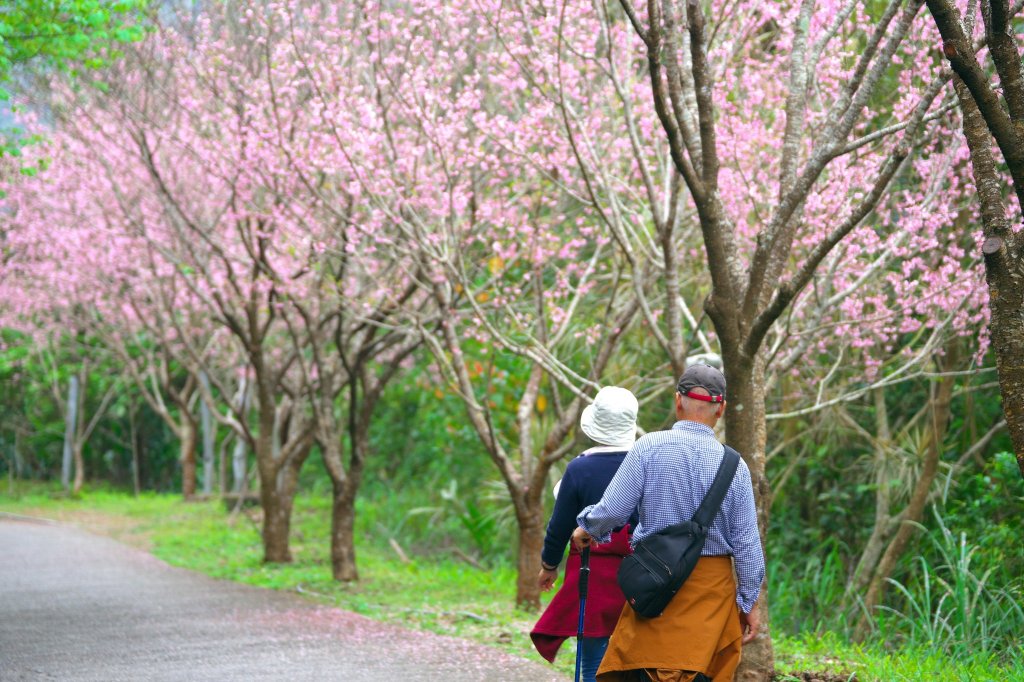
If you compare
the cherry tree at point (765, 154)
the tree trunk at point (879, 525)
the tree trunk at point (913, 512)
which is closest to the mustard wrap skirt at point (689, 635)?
the cherry tree at point (765, 154)

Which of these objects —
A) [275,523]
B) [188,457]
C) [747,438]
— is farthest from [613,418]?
[188,457]

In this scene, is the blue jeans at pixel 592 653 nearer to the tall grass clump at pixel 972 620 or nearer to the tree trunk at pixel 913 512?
the tall grass clump at pixel 972 620

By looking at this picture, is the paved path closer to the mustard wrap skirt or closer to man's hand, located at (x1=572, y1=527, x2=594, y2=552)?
man's hand, located at (x1=572, y1=527, x2=594, y2=552)

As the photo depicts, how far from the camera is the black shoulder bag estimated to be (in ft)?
12.9

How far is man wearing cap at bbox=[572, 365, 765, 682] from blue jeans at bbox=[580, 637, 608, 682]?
2.28ft

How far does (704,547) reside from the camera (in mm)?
4078

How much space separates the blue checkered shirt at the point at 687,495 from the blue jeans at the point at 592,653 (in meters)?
0.91

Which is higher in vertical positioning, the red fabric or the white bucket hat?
the white bucket hat

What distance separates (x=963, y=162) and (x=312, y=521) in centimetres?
1400

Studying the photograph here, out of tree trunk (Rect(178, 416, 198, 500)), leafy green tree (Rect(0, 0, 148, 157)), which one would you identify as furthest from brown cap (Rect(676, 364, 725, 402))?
tree trunk (Rect(178, 416, 198, 500))

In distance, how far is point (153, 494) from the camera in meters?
31.4

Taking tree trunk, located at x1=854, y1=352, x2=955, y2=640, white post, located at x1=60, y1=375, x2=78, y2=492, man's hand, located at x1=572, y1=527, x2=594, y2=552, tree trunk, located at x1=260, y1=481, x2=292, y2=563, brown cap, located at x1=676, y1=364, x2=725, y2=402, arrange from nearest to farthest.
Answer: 1. brown cap, located at x1=676, y1=364, x2=725, y2=402
2. man's hand, located at x1=572, y1=527, x2=594, y2=552
3. tree trunk, located at x1=854, y1=352, x2=955, y2=640
4. tree trunk, located at x1=260, y1=481, x2=292, y2=563
5. white post, located at x1=60, y1=375, x2=78, y2=492

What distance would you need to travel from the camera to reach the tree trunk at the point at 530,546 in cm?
1043

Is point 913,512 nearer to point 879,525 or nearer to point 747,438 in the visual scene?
point 879,525
